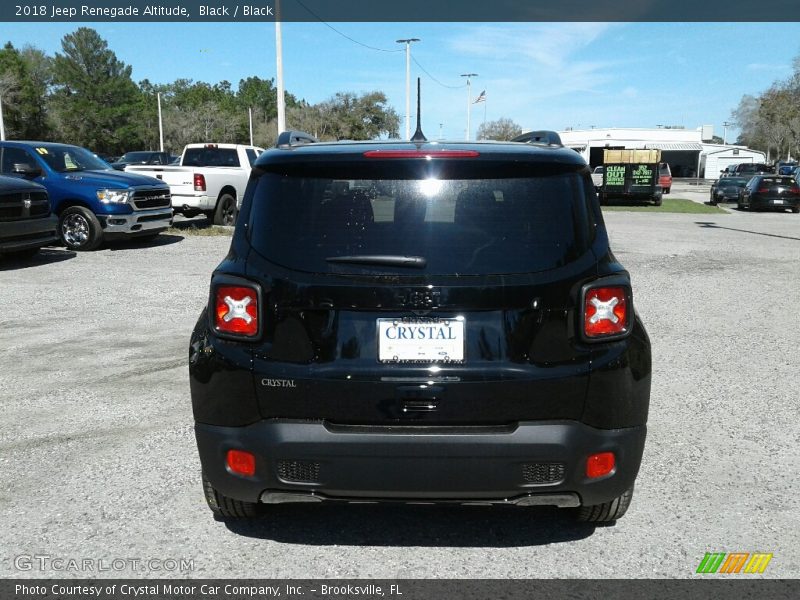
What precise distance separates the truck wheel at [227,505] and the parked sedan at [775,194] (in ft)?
101

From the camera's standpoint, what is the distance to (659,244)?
664 inches

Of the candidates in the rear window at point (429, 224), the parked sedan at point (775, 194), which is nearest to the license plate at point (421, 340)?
the rear window at point (429, 224)

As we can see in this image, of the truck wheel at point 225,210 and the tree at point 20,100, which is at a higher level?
the tree at point 20,100

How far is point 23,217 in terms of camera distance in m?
11.6

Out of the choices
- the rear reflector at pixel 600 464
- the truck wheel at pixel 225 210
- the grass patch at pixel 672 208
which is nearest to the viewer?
the rear reflector at pixel 600 464

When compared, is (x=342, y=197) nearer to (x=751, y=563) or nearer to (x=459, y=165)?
(x=459, y=165)

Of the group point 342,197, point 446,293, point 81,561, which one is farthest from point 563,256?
point 81,561

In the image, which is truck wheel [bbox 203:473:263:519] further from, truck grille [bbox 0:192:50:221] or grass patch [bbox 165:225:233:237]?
grass patch [bbox 165:225:233:237]

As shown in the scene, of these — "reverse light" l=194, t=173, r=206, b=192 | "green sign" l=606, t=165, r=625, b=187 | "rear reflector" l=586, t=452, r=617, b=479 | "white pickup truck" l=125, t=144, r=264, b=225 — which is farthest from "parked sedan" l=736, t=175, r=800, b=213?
"rear reflector" l=586, t=452, r=617, b=479

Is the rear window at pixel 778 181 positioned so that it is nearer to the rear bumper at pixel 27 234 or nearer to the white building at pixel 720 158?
the rear bumper at pixel 27 234

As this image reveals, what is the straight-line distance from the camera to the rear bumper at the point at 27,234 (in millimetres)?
11289

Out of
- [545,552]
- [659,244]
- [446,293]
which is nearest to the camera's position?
[446,293]

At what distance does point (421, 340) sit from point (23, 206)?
10.7 metres

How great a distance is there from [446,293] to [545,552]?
1.33 meters
